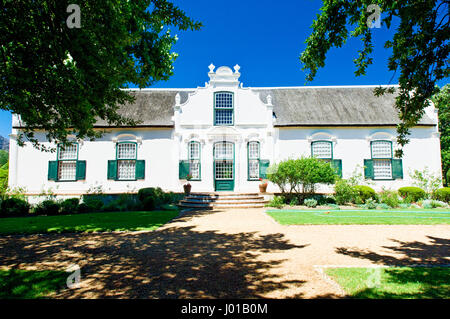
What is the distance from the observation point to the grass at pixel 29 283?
3.17 m

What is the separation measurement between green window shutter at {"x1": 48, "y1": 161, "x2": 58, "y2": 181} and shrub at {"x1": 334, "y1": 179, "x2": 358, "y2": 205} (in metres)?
16.8

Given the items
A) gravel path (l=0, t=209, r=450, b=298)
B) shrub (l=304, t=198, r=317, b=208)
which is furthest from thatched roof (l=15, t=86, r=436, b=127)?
gravel path (l=0, t=209, r=450, b=298)

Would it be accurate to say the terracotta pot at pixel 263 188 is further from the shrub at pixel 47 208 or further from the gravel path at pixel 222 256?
the shrub at pixel 47 208

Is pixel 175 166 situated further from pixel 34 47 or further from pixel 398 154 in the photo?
pixel 398 154

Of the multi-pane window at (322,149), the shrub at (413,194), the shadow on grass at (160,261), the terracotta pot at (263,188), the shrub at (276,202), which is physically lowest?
the shadow on grass at (160,261)

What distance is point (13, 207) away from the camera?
10.7m

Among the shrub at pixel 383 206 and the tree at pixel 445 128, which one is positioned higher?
the tree at pixel 445 128

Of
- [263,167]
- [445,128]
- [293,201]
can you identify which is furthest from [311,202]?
[445,128]

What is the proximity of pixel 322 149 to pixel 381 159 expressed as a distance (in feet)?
12.2

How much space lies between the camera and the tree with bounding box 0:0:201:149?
454 centimetres

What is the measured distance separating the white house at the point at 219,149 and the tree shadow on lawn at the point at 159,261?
336 inches

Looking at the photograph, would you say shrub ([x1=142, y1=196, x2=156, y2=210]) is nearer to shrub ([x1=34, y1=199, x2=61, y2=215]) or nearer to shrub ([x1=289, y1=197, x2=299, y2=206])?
shrub ([x1=34, y1=199, x2=61, y2=215])

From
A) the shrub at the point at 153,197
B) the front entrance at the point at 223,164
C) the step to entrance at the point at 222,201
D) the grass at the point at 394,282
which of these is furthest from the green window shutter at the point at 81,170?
the grass at the point at 394,282

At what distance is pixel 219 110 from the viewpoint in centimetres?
1554
